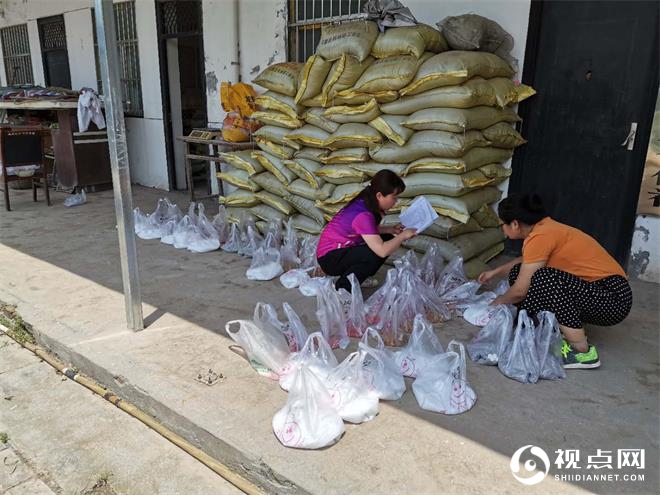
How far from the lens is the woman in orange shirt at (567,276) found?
2.48 meters

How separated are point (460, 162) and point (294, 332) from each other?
1.73 metres

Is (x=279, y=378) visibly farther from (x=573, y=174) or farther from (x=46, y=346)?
(x=573, y=174)

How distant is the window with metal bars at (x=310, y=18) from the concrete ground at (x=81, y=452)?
3.92 metres

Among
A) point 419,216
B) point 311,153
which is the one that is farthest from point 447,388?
point 311,153

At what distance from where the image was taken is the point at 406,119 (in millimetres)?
3689

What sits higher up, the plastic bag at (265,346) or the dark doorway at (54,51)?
the dark doorway at (54,51)

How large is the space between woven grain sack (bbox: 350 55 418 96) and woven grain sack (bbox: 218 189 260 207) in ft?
4.86

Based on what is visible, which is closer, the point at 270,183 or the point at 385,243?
the point at 385,243

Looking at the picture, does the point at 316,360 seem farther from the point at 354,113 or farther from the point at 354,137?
the point at 354,113

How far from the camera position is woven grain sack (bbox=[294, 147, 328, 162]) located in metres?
4.16

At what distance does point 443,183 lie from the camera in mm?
3588

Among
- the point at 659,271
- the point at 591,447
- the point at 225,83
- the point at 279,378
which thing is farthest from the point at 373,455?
the point at 225,83

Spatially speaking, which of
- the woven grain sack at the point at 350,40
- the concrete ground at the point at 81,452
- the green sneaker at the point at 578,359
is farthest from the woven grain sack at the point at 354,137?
the concrete ground at the point at 81,452

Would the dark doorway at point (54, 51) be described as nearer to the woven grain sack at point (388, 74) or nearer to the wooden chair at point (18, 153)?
the wooden chair at point (18, 153)
